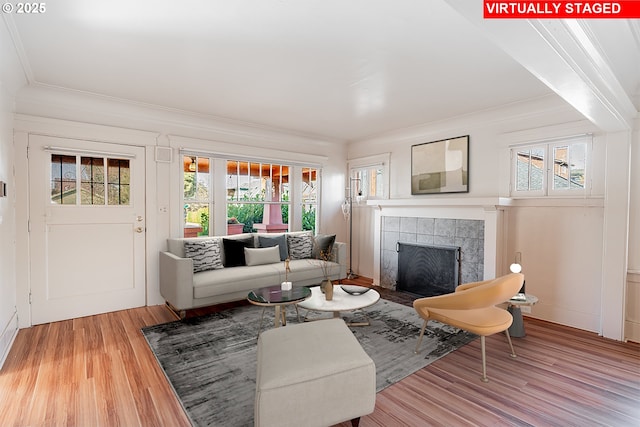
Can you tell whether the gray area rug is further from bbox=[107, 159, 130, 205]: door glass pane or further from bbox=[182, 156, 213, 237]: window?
bbox=[107, 159, 130, 205]: door glass pane

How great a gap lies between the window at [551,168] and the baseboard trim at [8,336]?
5252mm

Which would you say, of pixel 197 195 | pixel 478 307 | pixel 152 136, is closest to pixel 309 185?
pixel 197 195

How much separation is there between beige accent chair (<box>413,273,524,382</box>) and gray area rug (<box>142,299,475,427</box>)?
398 millimetres

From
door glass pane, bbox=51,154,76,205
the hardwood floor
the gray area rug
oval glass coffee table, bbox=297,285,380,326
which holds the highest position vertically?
door glass pane, bbox=51,154,76,205

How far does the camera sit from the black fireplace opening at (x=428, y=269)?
171 inches

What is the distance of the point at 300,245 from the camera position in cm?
498

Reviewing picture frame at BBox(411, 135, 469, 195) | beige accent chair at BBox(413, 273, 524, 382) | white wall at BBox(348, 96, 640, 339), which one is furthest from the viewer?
picture frame at BBox(411, 135, 469, 195)

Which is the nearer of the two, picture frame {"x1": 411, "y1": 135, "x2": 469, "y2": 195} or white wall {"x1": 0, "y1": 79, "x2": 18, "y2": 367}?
white wall {"x1": 0, "y1": 79, "x2": 18, "y2": 367}

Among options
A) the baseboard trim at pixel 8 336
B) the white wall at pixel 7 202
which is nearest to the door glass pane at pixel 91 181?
the white wall at pixel 7 202

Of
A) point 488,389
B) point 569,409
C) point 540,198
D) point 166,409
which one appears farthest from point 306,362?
point 540,198

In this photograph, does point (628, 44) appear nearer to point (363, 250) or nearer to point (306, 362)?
point (306, 362)

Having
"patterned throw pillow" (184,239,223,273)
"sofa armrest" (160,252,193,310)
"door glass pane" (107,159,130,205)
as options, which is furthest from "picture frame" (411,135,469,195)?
"door glass pane" (107,159,130,205)

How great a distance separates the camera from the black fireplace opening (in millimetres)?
4340

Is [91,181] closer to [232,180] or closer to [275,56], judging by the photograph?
[232,180]
